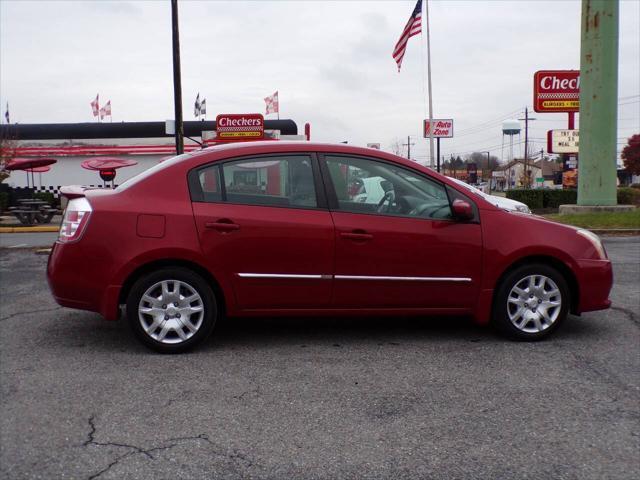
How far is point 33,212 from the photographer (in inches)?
818

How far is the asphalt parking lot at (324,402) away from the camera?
296 cm

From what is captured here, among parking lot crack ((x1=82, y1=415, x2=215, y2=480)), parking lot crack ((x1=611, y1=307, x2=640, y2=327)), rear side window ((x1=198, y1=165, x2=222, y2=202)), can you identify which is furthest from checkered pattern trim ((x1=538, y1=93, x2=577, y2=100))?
parking lot crack ((x1=82, y1=415, x2=215, y2=480))

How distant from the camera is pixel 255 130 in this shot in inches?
1118

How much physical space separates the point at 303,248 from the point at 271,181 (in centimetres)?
57

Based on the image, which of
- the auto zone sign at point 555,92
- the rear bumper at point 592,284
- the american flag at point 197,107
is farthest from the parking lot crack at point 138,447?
the american flag at point 197,107

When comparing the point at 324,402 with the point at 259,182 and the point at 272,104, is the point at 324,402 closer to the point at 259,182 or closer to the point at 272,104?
the point at 259,182

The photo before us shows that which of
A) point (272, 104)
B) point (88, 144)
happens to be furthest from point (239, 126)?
point (272, 104)

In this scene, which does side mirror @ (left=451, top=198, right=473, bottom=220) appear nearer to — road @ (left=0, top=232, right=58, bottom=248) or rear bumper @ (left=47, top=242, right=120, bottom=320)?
rear bumper @ (left=47, top=242, right=120, bottom=320)

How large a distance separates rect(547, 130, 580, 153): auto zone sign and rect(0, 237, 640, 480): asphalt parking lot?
47791 mm

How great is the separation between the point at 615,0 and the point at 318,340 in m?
15.8

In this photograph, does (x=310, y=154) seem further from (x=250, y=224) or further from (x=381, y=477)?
(x=381, y=477)

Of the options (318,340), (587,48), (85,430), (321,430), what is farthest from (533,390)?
(587,48)

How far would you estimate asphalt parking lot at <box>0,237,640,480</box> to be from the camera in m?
2.96

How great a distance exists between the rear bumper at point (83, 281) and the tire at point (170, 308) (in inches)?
6.4
